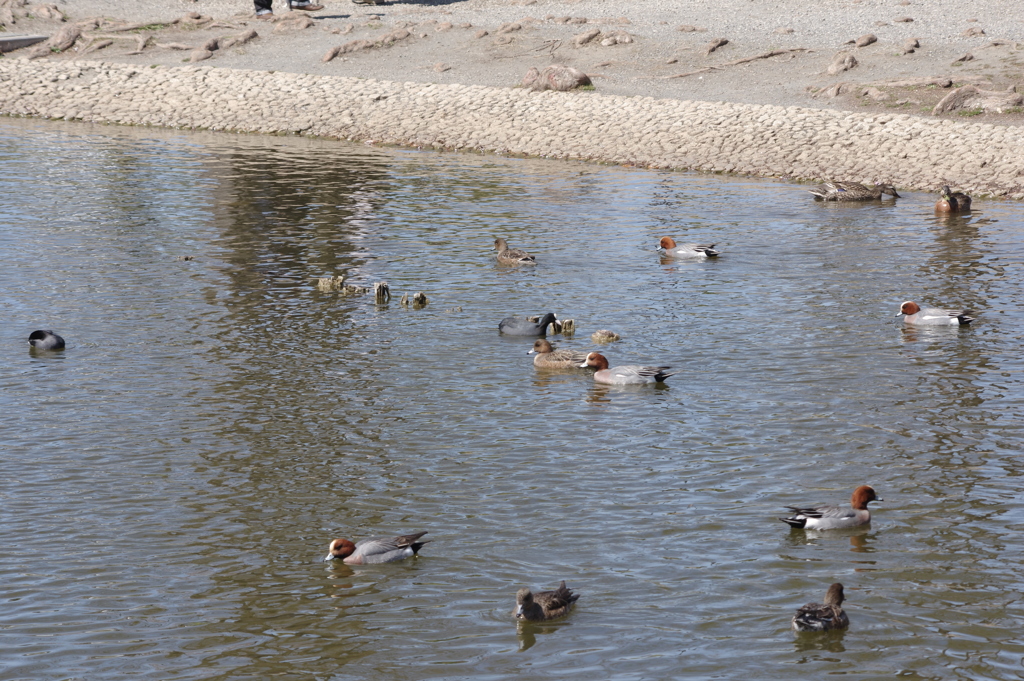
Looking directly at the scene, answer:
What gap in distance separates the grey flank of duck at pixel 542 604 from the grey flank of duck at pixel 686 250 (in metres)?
14.7

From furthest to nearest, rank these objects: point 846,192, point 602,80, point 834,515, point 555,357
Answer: point 602,80 < point 846,192 < point 555,357 < point 834,515

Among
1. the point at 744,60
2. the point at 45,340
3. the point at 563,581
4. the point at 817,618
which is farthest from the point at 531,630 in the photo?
the point at 744,60

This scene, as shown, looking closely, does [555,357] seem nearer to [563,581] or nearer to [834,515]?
[834,515]

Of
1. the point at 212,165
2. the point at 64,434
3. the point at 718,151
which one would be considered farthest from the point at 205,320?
the point at 718,151

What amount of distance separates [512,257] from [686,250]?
11.7 feet

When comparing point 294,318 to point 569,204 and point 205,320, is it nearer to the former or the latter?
point 205,320

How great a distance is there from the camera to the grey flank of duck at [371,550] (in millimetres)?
11516

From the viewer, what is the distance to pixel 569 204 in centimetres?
3066

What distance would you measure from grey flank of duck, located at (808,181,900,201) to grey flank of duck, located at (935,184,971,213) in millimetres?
1937

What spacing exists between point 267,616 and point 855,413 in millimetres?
8690

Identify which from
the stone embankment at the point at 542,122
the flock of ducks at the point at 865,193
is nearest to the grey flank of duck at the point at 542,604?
the flock of ducks at the point at 865,193

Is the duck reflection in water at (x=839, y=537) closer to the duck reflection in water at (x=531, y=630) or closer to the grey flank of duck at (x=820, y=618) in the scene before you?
the grey flank of duck at (x=820, y=618)

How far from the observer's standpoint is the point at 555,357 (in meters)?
18.0

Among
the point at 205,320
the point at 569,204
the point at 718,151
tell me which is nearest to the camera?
the point at 205,320
